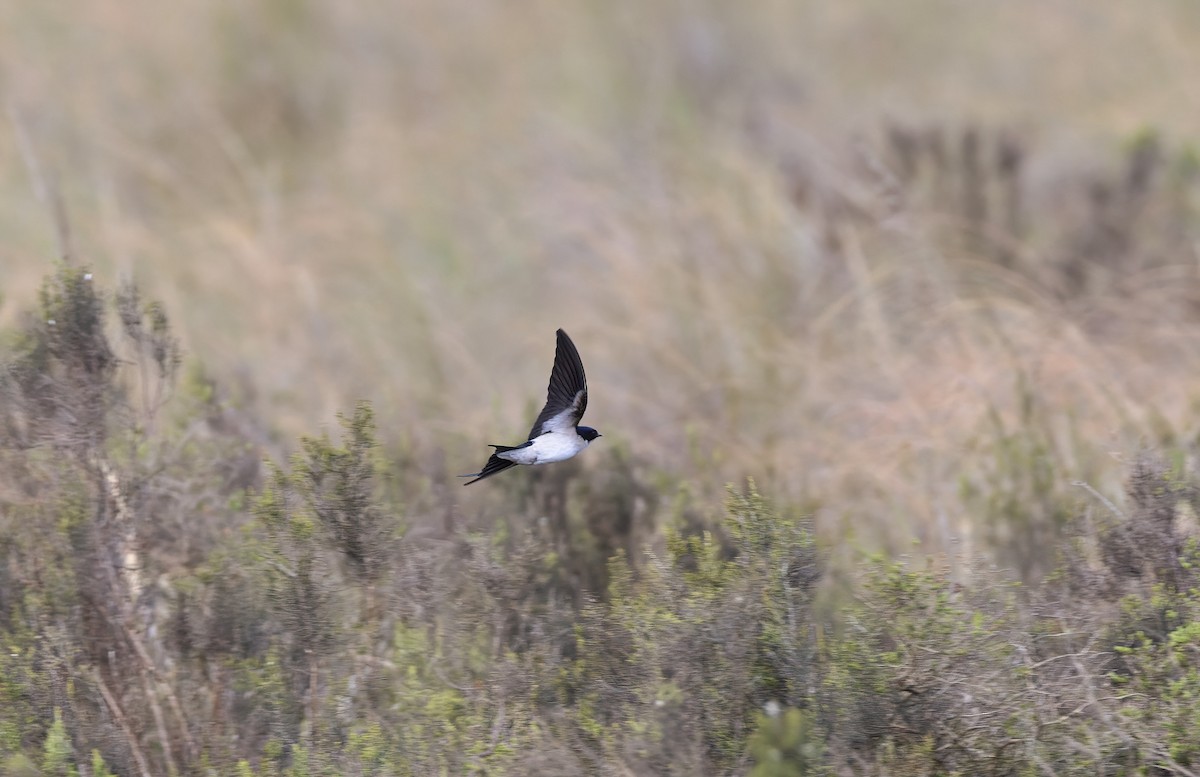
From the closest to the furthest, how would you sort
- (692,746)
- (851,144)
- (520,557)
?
Answer: (692,746) < (520,557) < (851,144)

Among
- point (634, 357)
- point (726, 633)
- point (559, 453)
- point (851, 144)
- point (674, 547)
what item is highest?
point (851, 144)

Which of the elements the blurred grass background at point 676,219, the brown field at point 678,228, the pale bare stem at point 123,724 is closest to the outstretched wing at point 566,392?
the brown field at point 678,228

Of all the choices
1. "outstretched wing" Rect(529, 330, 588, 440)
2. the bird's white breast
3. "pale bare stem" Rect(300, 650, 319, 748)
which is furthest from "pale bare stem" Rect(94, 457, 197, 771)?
"outstretched wing" Rect(529, 330, 588, 440)

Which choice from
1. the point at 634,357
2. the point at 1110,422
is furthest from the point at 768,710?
the point at 634,357

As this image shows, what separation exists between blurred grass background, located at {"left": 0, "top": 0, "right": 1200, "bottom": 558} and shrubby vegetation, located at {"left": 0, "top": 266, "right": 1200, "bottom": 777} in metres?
0.75

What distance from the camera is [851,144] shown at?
32.0ft

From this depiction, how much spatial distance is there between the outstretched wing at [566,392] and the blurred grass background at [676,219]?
1.05 m

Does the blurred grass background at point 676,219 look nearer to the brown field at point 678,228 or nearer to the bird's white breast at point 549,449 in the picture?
the brown field at point 678,228

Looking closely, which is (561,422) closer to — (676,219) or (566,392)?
(566,392)

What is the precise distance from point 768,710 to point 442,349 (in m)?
5.03

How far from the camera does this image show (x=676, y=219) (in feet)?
28.5

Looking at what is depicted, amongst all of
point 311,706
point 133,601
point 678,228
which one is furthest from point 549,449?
point 678,228

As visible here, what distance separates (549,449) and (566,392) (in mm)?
195

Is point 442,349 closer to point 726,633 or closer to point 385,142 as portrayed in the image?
point 385,142
